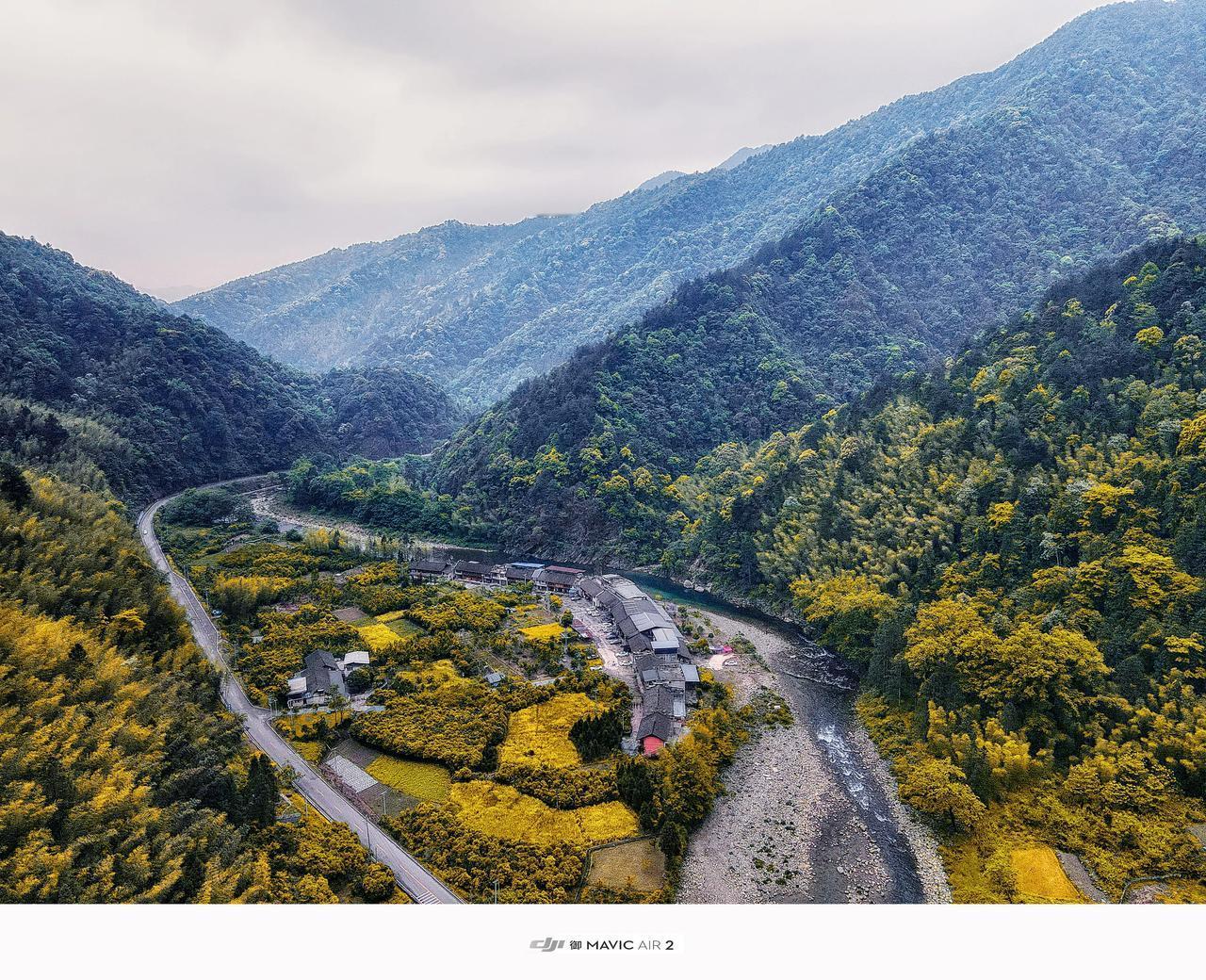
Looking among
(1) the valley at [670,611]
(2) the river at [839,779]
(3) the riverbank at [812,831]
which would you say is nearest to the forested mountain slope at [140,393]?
(1) the valley at [670,611]

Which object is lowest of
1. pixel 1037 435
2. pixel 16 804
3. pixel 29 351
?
pixel 1037 435

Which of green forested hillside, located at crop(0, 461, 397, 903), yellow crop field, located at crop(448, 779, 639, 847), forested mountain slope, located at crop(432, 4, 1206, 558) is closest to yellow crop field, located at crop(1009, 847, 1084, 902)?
yellow crop field, located at crop(448, 779, 639, 847)

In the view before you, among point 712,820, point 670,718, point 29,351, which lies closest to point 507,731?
point 670,718

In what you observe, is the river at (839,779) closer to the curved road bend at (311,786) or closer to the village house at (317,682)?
the curved road bend at (311,786)

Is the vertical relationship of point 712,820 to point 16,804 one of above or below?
below

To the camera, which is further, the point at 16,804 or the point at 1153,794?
the point at 1153,794

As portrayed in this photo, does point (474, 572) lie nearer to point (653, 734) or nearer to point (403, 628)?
point (403, 628)

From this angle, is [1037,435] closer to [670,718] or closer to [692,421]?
[670,718]
